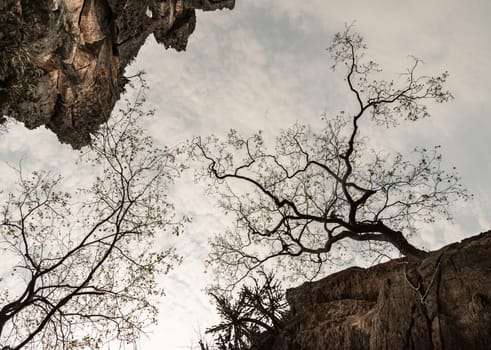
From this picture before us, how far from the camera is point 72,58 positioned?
48.8 feet

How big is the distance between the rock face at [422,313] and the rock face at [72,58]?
10041 millimetres

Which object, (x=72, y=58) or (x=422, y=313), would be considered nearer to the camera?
(x=422, y=313)

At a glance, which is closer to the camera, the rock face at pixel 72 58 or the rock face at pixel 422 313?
the rock face at pixel 422 313

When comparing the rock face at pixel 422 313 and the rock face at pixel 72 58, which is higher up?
the rock face at pixel 72 58

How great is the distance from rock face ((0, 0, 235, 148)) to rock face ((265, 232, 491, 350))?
10041mm

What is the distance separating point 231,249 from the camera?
15477 millimetres

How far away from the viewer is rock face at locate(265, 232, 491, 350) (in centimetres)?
641

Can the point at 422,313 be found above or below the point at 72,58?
below

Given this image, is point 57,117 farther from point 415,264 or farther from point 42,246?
point 415,264

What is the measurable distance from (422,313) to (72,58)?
1555 cm

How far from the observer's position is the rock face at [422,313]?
6406 millimetres

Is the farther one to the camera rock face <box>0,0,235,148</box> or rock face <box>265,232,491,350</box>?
rock face <box>0,0,235,148</box>

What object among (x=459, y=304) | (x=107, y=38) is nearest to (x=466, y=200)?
(x=459, y=304)

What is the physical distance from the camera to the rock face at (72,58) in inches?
386
